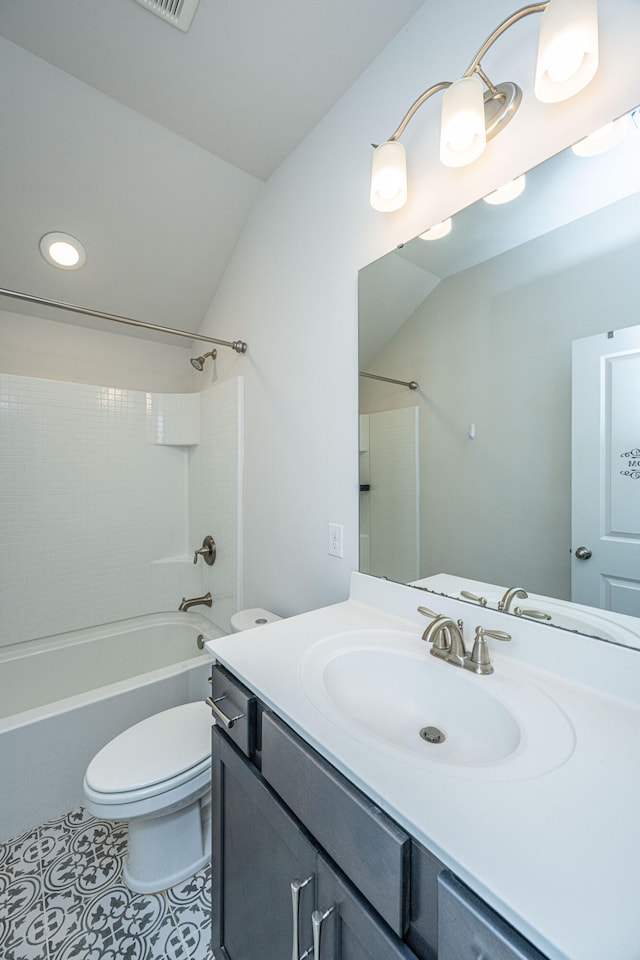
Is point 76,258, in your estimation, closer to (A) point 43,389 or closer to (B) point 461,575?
(A) point 43,389

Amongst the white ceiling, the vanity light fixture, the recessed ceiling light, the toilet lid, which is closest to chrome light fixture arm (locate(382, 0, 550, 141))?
the vanity light fixture

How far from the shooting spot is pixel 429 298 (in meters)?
1.14

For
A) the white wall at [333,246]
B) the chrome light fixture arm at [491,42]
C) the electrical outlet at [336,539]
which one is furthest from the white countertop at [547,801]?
the chrome light fixture arm at [491,42]

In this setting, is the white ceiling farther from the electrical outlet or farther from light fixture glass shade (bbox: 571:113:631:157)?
the electrical outlet

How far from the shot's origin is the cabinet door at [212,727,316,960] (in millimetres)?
665

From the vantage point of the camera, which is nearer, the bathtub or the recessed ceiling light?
the bathtub

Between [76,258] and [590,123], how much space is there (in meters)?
2.19

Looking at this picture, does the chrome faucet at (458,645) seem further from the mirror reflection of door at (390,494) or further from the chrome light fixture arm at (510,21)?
the chrome light fixture arm at (510,21)

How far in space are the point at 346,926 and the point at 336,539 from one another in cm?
96

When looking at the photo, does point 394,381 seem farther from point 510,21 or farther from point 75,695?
point 75,695

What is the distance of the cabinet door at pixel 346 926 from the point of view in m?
0.50

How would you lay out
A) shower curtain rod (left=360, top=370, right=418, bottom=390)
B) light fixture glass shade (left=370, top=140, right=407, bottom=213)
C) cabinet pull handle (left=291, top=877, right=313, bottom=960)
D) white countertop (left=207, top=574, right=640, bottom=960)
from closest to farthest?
white countertop (left=207, top=574, right=640, bottom=960), cabinet pull handle (left=291, top=877, right=313, bottom=960), light fixture glass shade (left=370, top=140, right=407, bottom=213), shower curtain rod (left=360, top=370, right=418, bottom=390)

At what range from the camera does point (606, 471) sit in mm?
799

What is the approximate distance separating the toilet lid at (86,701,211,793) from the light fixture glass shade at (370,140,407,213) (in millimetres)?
1797
